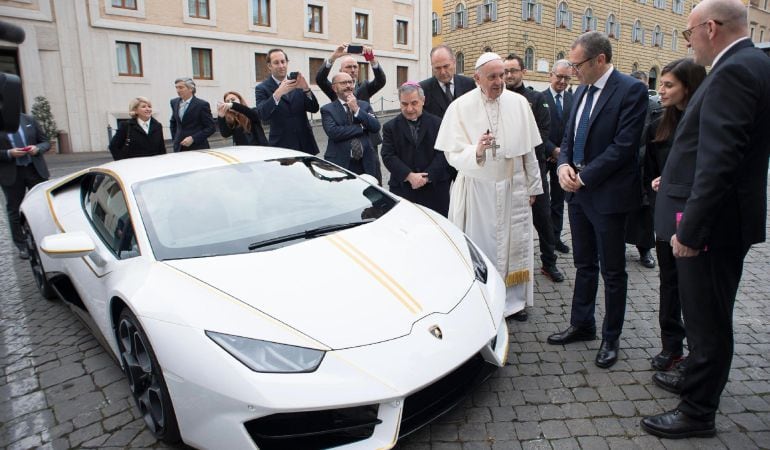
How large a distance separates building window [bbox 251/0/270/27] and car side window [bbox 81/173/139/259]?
24.6 m

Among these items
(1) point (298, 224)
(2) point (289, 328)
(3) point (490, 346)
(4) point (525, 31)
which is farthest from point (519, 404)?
(4) point (525, 31)

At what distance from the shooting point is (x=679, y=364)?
3020mm

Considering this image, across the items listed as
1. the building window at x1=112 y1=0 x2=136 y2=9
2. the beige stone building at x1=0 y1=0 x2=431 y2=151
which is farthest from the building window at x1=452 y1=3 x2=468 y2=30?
the building window at x1=112 y1=0 x2=136 y2=9

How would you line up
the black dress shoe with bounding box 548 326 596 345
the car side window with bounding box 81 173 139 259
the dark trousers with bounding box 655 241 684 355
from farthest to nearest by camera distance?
the black dress shoe with bounding box 548 326 596 345 → the dark trousers with bounding box 655 241 684 355 → the car side window with bounding box 81 173 139 259

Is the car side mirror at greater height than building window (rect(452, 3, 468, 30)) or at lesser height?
lesser

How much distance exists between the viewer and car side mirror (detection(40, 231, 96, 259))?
2.80 m

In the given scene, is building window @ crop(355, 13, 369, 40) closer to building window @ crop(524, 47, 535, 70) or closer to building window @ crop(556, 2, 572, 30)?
building window @ crop(524, 47, 535, 70)

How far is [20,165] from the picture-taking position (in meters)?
5.73

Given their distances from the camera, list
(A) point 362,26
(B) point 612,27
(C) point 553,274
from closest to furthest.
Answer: (C) point 553,274
(A) point 362,26
(B) point 612,27

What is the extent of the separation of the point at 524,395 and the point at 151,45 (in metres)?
24.2

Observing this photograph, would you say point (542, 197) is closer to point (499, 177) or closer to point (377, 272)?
point (499, 177)

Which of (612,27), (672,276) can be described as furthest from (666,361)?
(612,27)

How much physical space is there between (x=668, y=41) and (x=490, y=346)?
197 ft

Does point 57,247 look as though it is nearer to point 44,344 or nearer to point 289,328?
point 44,344
